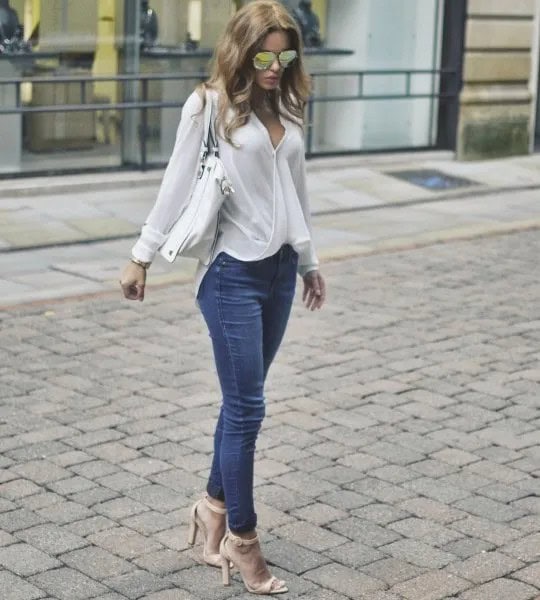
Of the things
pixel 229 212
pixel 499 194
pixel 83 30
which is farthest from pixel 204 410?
pixel 499 194

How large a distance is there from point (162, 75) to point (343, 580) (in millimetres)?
10177

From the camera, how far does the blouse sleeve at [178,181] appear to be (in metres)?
4.80

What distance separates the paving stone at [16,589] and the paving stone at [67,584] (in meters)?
0.03

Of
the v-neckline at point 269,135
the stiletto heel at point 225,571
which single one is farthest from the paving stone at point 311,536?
the v-neckline at point 269,135

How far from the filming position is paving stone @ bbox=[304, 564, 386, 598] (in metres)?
5.07

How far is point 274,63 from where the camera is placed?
187 inches

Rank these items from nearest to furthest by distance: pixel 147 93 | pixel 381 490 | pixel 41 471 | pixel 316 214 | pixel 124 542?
1. pixel 124 542
2. pixel 381 490
3. pixel 41 471
4. pixel 316 214
5. pixel 147 93

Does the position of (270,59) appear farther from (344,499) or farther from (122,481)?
(122,481)

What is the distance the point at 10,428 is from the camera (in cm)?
685

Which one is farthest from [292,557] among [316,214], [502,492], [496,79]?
[496,79]

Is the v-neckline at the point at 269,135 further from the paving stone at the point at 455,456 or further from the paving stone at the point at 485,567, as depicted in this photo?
the paving stone at the point at 455,456

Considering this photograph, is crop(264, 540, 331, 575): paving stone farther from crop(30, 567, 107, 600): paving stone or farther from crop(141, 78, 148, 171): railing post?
crop(141, 78, 148, 171): railing post

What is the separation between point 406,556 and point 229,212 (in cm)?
148

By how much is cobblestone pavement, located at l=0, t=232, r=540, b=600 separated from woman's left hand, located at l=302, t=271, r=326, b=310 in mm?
922
